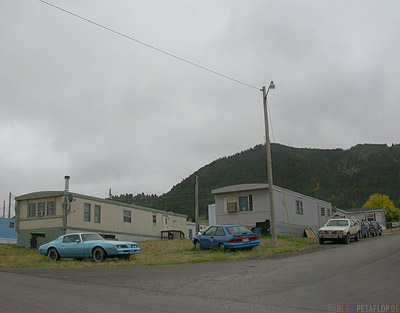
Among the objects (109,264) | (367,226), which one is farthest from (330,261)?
(367,226)

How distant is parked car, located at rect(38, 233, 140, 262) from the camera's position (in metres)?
17.2

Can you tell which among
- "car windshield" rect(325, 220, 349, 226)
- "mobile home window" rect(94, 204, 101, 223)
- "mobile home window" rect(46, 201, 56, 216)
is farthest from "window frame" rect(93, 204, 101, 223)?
"car windshield" rect(325, 220, 349, 226)

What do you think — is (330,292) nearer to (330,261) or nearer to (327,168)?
(330,261)

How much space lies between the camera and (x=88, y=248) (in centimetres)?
1764

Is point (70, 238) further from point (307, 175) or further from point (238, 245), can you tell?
point (307, 175)

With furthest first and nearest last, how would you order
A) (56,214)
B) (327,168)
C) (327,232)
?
(327,168) → (56,214) → (327,232)

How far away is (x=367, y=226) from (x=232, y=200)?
10057 mm

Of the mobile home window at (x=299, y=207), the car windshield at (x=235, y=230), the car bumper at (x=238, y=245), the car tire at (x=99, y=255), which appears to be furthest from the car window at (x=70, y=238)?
the mobile home window at (x=299, y=207)

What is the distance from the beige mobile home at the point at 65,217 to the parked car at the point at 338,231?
1487cm

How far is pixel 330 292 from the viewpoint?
909 centimetres

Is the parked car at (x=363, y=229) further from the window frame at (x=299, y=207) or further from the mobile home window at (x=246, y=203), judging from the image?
the mobile home window at (x=246, y=203)

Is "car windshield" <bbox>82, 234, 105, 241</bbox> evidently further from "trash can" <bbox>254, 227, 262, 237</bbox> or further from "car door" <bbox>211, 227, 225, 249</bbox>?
"trash can" <bbox>254, 227, 262, 237</bbox>

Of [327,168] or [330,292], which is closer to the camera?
[330,292]

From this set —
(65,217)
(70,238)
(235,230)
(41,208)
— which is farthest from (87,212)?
(235,230)
